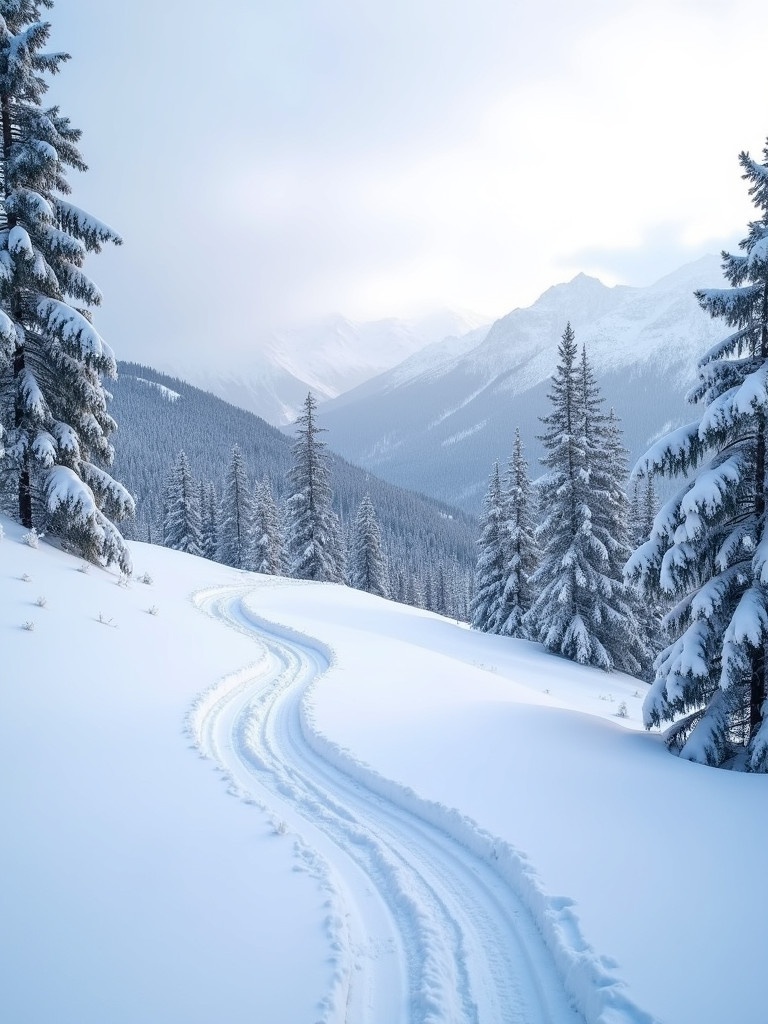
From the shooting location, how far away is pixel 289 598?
24359 millimetres

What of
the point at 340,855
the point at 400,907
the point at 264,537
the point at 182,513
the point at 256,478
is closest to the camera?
the point at 400,907

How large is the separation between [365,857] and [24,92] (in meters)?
18.2

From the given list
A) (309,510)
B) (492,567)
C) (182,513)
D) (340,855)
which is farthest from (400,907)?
(182,513)

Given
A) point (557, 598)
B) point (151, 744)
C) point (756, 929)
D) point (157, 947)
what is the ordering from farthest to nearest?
point (557, 598) < point (151, 744) < point (756, 929) < point (157, 947)

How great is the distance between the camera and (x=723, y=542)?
→ 365 inches

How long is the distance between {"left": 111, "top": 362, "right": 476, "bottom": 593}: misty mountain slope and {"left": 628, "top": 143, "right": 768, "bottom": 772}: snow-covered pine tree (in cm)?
8092

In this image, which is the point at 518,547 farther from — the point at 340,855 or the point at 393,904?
the point at 393,904

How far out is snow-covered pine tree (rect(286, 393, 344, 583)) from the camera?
38.5m

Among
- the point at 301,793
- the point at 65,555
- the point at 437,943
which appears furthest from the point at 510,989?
the point at 65,555

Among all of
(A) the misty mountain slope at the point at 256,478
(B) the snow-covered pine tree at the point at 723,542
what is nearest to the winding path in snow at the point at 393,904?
(B) the snow-covered pine tree at the point at 723,542

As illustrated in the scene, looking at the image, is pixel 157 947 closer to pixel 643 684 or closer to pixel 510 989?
pixel 510 989

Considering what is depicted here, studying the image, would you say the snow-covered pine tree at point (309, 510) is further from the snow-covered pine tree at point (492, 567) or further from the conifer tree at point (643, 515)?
the conifer tree at point (643, 515)

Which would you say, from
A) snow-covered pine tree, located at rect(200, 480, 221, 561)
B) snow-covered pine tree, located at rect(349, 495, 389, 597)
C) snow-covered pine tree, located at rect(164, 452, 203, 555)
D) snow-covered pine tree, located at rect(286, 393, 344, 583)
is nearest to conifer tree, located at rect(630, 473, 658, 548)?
snow-covered pine tree, located at rect(286, 393, 344, 583)

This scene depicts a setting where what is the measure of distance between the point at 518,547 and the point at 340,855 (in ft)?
83.9
